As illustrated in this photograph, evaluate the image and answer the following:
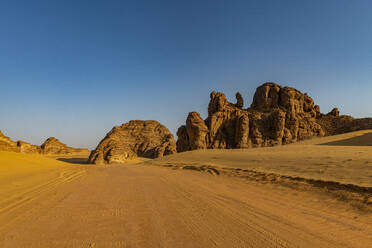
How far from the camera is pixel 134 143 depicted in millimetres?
54469

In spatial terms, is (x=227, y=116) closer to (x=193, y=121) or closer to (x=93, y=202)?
(x=193, y=121)

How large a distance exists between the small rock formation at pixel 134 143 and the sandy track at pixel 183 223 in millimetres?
25646

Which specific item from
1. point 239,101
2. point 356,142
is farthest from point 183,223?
point 239,101

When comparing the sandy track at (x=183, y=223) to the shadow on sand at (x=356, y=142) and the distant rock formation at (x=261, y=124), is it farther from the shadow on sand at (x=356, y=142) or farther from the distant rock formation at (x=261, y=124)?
the distant rock formation at (x=261, y=124)

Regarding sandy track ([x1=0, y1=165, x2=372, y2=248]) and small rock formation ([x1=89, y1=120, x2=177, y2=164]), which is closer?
sandy track ([x1=0, y1=165, x2=372, y2=248])

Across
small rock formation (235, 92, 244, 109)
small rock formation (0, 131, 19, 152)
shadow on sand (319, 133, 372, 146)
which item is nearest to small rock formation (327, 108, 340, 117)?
small rock formation (235, 92, 244, 109)

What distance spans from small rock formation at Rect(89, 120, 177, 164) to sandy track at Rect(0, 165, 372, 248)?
25646 millimetres

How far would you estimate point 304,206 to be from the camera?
13.4 feet

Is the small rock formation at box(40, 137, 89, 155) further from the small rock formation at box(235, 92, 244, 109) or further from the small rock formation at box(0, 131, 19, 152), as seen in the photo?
the small rock formation at box(235, 92, 244, 109)

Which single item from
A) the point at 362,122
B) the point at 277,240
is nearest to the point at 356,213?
the point at 277,240

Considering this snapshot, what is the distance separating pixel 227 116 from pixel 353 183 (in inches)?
1247

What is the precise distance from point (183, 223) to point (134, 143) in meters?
54.1

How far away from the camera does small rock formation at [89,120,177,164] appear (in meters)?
28.3

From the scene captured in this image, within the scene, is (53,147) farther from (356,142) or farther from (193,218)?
(356,142)
